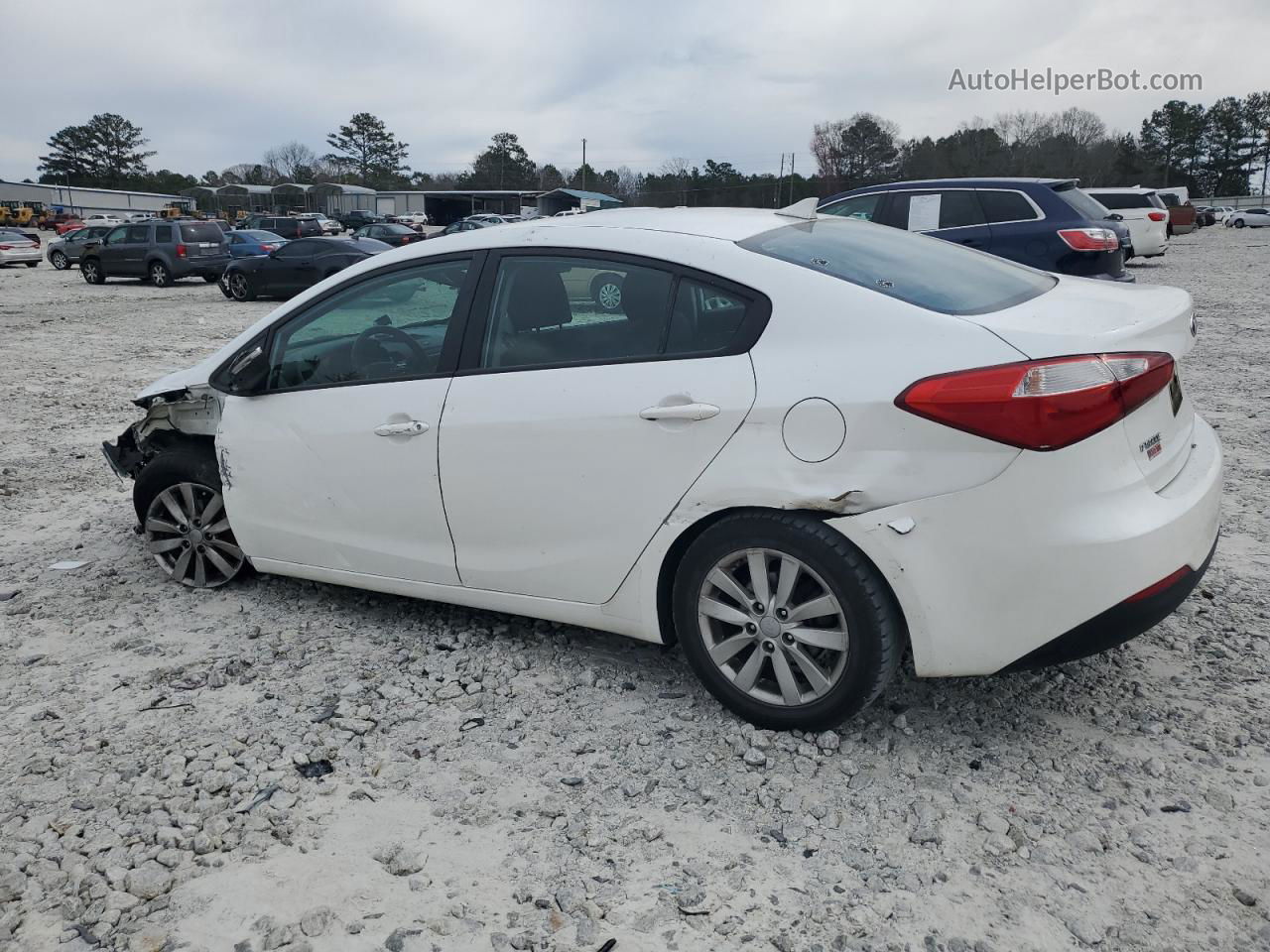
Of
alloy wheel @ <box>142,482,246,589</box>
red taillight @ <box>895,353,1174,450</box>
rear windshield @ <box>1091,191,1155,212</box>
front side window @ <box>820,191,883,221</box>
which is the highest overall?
rear windshield @ <box>1091,191,1155,212</box>

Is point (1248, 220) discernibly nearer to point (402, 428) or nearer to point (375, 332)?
point (375, 332)

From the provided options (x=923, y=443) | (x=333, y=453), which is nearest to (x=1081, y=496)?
(x=923, y=443)

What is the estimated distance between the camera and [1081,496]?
2.63m

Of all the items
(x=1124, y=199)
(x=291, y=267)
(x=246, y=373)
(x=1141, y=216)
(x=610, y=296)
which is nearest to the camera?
(x=610, y=296)

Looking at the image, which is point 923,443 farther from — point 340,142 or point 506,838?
point 340,142

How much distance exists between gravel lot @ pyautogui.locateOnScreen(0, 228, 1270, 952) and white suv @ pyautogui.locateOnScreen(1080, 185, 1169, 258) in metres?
20.3

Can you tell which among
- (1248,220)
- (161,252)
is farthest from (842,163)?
(161,252)

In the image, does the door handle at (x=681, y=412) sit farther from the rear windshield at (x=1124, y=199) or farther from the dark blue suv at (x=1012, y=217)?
the rear windshield at (x=1124, y=199)

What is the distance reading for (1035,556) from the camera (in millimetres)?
2637

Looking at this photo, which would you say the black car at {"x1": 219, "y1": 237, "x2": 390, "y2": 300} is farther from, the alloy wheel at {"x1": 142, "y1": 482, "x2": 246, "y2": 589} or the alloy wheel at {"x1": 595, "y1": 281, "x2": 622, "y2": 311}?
the alloy wheel at {"x1": 595, "y1": 281, "x2": 622, "y2": 311}

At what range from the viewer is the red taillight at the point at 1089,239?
1005cm

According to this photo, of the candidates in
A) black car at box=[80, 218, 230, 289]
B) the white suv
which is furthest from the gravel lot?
black car at box=[80, 218, 230, 289]

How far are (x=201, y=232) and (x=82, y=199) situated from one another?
72802 mm

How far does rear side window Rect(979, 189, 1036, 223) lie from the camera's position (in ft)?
34.9
